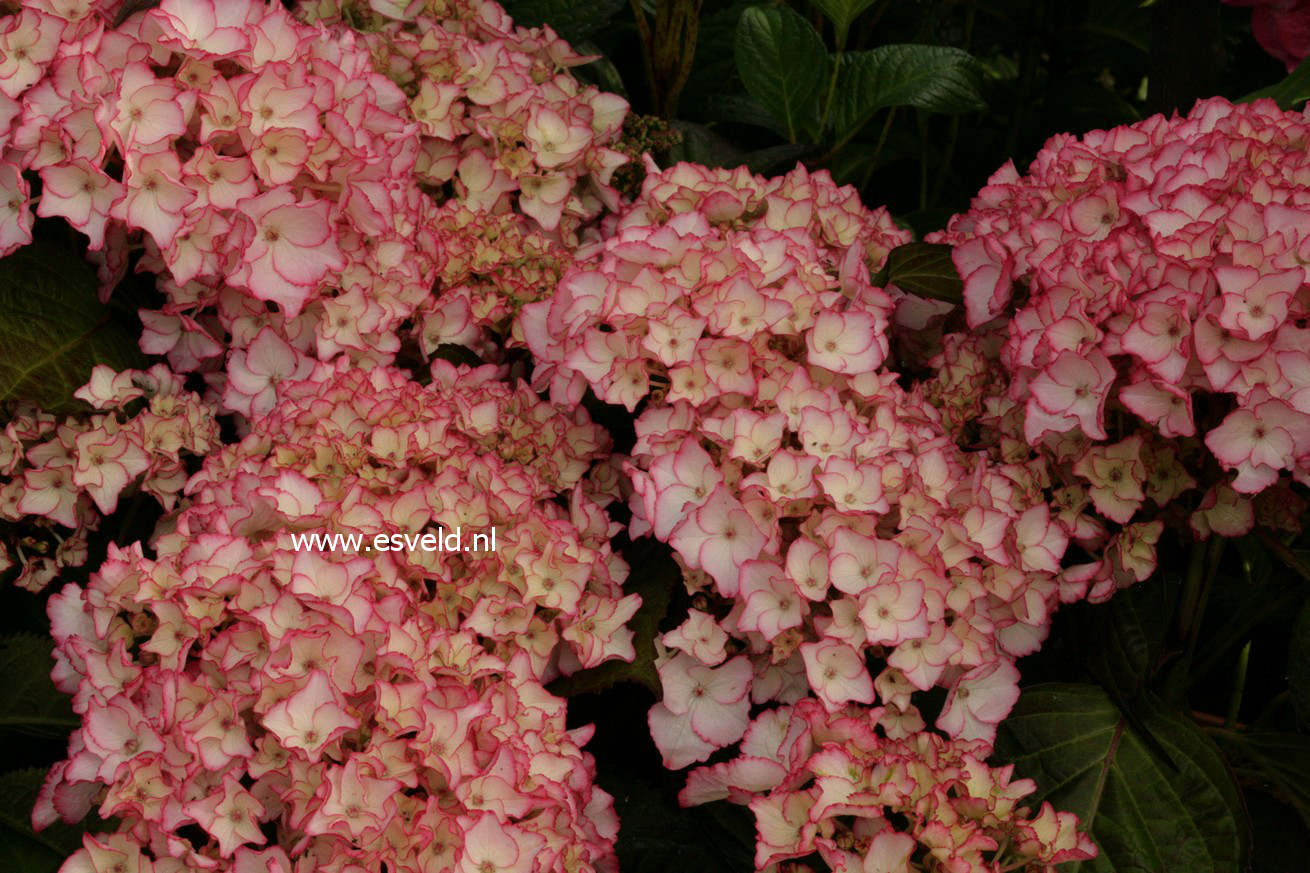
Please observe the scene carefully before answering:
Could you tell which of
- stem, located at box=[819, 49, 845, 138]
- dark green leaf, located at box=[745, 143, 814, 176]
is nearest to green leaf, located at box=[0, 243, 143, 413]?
dark green leaf, located at box=[745, 143, 814, 176]

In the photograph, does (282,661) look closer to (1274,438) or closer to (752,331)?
(752,331)

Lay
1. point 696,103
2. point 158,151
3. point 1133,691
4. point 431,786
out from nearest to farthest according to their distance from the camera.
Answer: point 431,786 < point 158,151 < point 1133,691 < point 696,103

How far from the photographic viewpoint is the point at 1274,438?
0.84 m

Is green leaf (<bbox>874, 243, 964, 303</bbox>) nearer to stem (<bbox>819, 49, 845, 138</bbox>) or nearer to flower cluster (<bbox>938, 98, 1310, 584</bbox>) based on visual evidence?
flower cluster (<bbox>938, 98, 1310, 584</bbox>)

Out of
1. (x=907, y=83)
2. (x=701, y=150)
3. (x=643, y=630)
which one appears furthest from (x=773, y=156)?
(x=643, y=630)

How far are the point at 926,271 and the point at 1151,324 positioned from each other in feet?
0.84

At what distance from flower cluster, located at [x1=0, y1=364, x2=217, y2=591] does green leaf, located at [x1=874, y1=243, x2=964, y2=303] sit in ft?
1.93

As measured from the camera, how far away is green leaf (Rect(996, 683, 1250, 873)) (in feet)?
2.99

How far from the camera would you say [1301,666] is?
0.93 meters

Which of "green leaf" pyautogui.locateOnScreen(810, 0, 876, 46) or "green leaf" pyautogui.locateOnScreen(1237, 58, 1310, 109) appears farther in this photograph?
"green leaf" pyautogui.locateOnScreen(810, 0, 876, 46)

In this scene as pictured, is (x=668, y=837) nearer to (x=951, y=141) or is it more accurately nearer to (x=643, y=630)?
(x=643, y=630)

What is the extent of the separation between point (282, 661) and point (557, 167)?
0.59 meters

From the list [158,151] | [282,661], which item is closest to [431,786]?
[282,661]

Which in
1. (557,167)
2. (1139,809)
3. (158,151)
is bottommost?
(1139,809)
